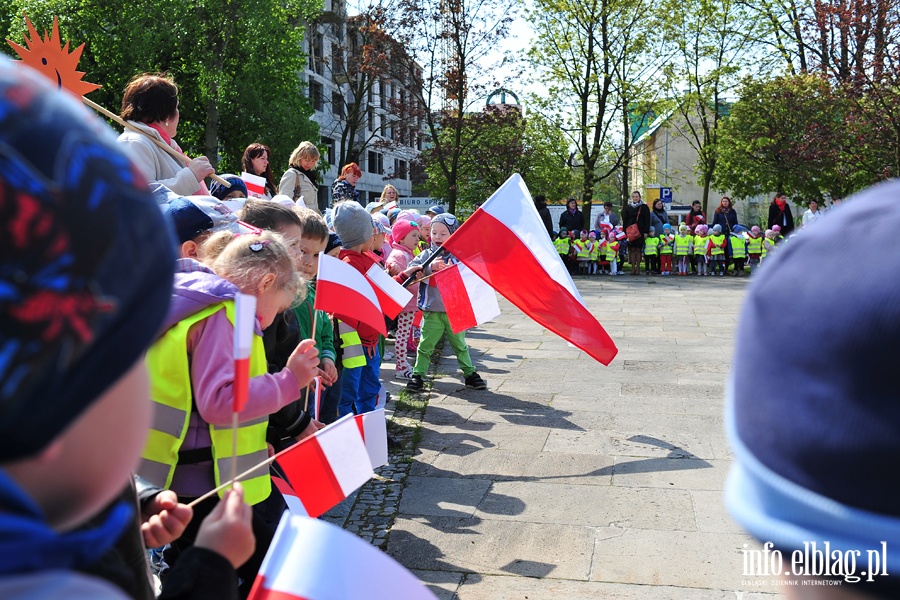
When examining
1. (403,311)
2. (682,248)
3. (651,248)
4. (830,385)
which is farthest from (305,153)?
(682,248)

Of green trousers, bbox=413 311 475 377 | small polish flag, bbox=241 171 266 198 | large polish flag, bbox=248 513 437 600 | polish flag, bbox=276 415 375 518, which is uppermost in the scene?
small polish flag, bbox=241 171 266 198

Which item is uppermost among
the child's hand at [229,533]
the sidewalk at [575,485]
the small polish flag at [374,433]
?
the child's hand at [229,533]

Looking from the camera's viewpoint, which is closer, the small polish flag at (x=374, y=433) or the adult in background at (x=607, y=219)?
the small polish flag at (x=374, y=433)

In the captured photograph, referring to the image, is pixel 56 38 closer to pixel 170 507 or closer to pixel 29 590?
pixel 170 507

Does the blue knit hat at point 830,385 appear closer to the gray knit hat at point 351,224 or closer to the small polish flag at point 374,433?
the small polish flag at point 374,433

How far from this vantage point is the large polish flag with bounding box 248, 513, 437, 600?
133cm

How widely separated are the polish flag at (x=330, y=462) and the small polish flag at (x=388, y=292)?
2631 millimetres

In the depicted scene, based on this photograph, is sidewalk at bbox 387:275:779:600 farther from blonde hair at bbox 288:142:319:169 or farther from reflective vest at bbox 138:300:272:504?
blonde hair at bbox 288:142:319:169

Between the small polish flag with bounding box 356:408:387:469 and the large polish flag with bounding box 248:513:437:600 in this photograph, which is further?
the small polish flag with bounding box 356:408:387:469

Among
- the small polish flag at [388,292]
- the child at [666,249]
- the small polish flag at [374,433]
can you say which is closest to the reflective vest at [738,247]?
the child at [666,249]

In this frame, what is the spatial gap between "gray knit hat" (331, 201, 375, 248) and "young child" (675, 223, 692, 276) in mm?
16889

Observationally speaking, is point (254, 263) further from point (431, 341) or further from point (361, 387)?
point (431, 341)

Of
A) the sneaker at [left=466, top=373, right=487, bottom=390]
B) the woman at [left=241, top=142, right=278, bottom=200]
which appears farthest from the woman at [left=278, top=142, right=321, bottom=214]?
the sneaker at [left=466, top=373, right=487, bottom=390]

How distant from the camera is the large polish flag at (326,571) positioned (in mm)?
1325
